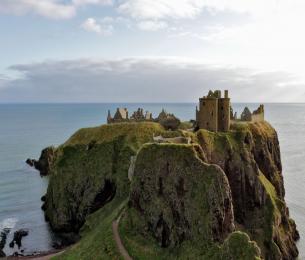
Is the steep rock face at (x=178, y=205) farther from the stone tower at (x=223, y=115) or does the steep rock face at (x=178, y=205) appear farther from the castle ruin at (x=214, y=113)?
the stone tower at (x=223, y=115)

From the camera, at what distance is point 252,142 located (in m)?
104

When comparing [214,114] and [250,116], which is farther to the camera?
[250,116]

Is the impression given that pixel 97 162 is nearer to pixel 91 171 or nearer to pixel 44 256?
pixel 91 171

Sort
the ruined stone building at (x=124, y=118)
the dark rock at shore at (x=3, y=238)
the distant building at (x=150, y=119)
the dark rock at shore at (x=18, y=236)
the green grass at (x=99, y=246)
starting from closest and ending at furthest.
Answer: the green grass at (x=99, y=246)
the dark rock at shore at (x=3, y=238)
the dark rock at shore at (x=18, y=236)
the distant building at (x=150, y=119)
the ruined stone building at (x=124, y=118)

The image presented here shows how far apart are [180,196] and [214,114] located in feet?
116

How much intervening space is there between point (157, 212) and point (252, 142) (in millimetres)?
41323

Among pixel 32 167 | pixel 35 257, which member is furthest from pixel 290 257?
pixel 32 167

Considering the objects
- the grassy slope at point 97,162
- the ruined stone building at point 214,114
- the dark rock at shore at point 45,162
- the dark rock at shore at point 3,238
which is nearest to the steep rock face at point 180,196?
the grassy slope at point 97,162

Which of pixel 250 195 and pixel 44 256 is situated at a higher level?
pixel 250 195

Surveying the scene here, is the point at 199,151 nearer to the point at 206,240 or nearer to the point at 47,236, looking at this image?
the point at 206,240

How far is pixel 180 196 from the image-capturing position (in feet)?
227

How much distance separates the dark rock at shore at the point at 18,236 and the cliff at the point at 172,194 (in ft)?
21.1

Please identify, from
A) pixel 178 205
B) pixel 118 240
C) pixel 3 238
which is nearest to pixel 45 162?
pixel 3 238

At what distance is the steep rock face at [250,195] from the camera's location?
9150cm
